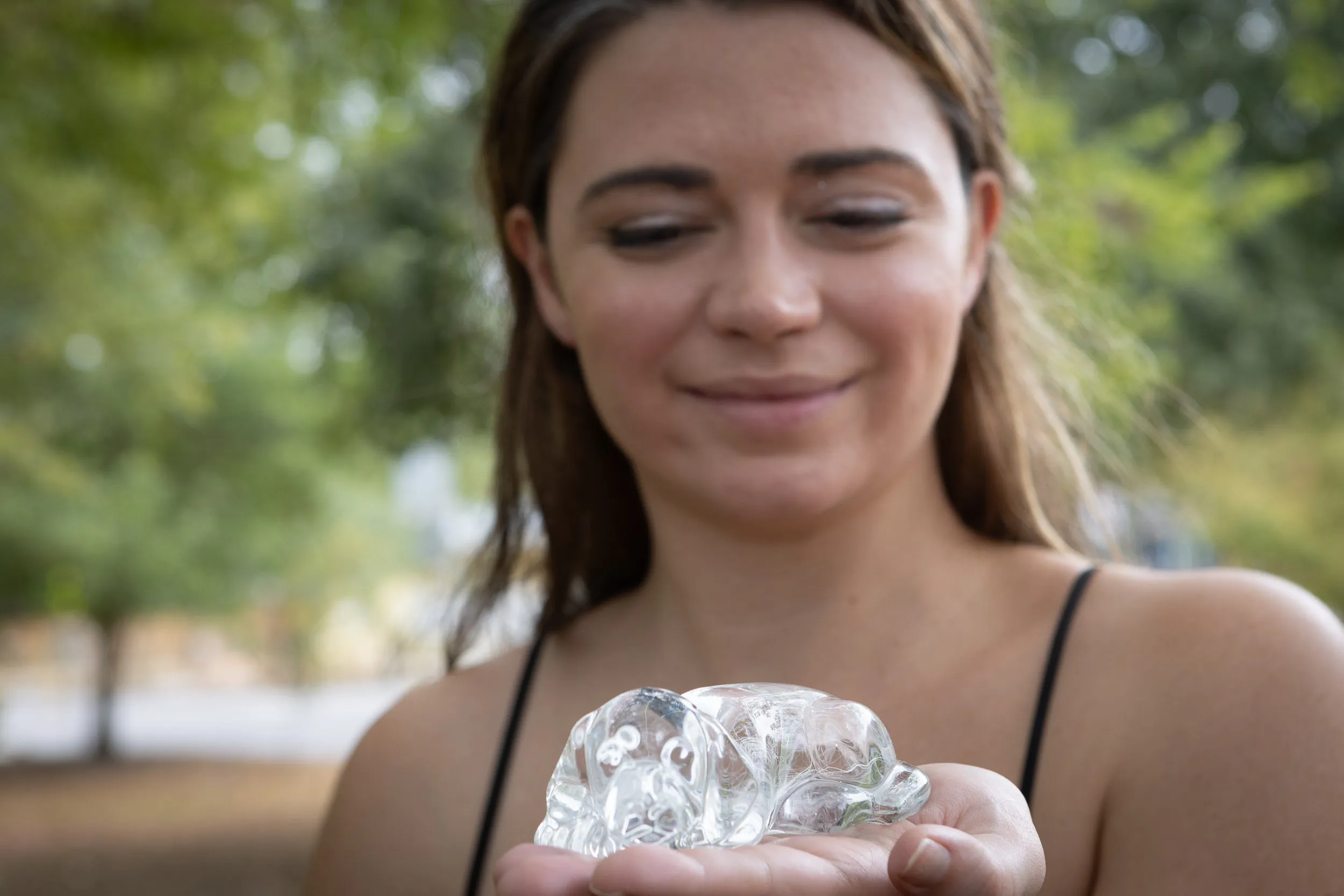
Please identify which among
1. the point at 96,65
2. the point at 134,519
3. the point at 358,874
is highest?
the point at 96,65

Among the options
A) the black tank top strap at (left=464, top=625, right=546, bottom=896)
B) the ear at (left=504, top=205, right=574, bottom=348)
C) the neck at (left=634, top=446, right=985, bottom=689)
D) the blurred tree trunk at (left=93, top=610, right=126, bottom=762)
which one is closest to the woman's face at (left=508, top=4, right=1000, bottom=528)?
the neck at (left=634, top=446, right=985, bottom=689)

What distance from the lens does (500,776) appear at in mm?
2264

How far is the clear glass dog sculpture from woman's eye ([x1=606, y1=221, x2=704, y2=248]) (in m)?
0.73

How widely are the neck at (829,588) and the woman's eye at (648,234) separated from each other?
416 millimetres

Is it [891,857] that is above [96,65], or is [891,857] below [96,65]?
below

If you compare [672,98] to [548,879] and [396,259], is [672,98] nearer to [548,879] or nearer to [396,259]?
[548,879]

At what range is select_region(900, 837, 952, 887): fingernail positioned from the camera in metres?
1.09

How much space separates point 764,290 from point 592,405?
2.71ft

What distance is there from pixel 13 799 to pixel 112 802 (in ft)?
4.52

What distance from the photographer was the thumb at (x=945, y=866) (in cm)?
109

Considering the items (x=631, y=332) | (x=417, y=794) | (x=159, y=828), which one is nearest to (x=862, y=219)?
(x=631, y=332)

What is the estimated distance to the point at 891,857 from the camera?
111 centimetres

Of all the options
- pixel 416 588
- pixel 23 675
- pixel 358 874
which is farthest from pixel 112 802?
pixel 358 874

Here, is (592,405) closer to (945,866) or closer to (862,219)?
(862,219)
